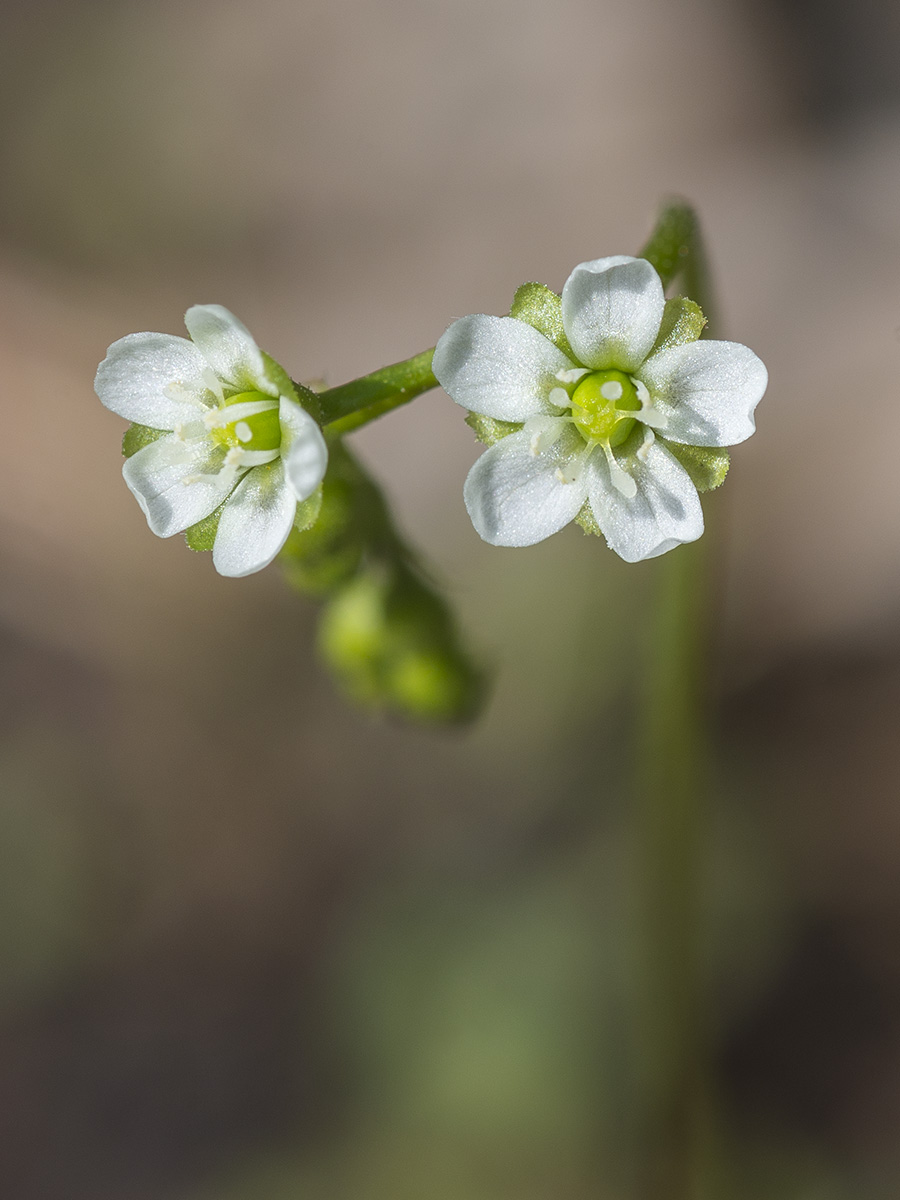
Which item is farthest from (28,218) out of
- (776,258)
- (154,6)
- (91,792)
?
(776,258)

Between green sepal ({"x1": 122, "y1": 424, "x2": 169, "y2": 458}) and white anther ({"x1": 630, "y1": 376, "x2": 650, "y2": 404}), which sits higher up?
green sepal ({"x1": 122, "y1": 424, "x2": 169, "y2": 458})

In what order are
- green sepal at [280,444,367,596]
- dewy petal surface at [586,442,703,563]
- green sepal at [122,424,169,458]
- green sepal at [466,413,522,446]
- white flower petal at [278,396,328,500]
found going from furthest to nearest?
green sepal at [280,444,367,596]
green sepal at [122,424,169,458]
green sepal at [466,413,522,446]
dewy petal surface at [586,442,703,563]
white flower petal at [278,396,328,500]

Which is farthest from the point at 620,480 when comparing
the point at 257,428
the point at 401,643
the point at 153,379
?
the point at 401,643

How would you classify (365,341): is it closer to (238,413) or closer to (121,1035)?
(121,1035)

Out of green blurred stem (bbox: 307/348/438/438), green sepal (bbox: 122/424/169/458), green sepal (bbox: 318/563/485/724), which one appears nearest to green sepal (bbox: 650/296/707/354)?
green blurred stem (bbox: 307/348/438/438)

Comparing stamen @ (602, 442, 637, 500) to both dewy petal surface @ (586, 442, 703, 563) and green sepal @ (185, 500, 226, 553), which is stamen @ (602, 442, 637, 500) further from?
green sepal @ (185, 500, 226, 553)

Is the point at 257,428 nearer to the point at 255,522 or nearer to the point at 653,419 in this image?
the point at 255,522
